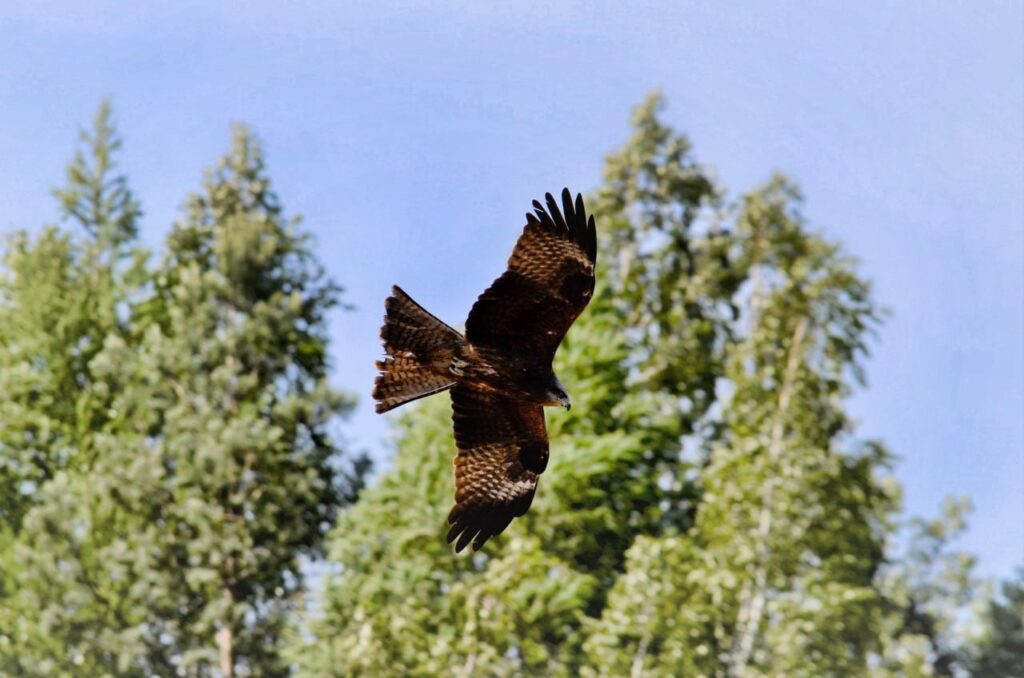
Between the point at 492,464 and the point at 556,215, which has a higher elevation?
the point at 556,215

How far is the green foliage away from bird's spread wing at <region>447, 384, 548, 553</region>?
12.0 metres

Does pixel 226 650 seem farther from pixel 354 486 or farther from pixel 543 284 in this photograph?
pixel 543 284

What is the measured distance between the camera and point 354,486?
2395cm

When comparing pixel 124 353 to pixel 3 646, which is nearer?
pixel 3 646

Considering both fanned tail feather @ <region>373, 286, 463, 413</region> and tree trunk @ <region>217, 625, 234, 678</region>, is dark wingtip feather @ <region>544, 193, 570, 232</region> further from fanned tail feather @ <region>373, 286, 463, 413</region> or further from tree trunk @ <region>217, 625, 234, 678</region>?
tree trunk @ <region>217, 625, 234, 678</region>

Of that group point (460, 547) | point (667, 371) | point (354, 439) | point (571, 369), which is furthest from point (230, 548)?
point (460, 547)

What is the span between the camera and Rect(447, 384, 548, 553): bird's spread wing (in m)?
10.2

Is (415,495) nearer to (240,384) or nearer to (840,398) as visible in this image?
(240,384)

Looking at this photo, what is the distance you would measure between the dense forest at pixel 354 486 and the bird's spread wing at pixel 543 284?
360 inches

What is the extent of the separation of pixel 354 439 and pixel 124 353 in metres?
3.85

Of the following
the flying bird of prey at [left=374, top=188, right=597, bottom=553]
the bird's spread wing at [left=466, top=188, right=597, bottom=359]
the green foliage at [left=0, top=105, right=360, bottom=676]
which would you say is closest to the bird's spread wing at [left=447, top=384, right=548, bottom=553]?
the flying bird of prey at [left=374, top=188, right=597, bottom=553]

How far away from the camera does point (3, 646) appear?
21688mm

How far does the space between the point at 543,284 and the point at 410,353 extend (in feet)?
3.24

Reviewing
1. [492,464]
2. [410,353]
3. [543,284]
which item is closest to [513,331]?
[543,284]
